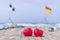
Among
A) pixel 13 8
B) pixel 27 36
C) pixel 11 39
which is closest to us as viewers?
pixel 11 39


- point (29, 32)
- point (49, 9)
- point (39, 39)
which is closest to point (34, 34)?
point (29, 32)

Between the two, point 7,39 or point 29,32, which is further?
point 29,32

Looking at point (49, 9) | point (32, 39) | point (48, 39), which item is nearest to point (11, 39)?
point (32, 39)

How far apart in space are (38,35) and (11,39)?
222 centimetres

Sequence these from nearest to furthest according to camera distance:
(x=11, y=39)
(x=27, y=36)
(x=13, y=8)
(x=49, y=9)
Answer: (x=11, y=39) < (x=27, y=36) < (x=49, y=9) < (x=13, y=8)

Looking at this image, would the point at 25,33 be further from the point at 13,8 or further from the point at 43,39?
the point at 13,8

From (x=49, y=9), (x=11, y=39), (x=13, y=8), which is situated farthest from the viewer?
(x=13, y=8)

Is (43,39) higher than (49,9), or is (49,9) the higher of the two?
(49,9)

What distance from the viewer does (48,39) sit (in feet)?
39.8

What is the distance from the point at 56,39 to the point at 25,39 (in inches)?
67.9

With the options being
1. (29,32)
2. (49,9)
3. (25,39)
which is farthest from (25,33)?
(49,9)

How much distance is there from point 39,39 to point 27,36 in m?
1.54

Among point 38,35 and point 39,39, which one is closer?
point 39,39

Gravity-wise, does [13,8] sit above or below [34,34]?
above
